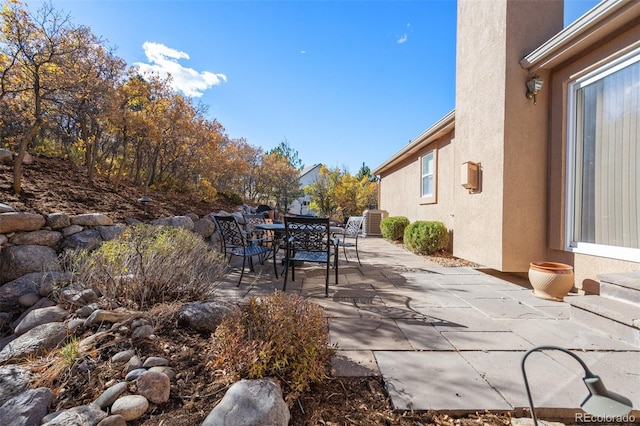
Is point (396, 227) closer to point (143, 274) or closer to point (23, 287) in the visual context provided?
point (143, 274)

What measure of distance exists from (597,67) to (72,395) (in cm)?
576

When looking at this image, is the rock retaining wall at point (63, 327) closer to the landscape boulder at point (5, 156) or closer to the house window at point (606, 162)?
the landscape boulder at point (5, 156)

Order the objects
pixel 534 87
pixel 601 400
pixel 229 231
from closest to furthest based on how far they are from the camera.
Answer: pixel 601 400, pixel 534 87, pixel 229 231

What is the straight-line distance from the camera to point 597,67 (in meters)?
3.38

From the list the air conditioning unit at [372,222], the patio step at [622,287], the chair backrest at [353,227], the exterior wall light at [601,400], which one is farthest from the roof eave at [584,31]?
the air conditioning unit at [372,222]

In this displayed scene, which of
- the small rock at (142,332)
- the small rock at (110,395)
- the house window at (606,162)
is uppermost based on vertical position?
the house window at (606,162)

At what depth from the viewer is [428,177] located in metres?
7.65

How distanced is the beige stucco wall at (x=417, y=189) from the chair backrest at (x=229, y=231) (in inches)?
172

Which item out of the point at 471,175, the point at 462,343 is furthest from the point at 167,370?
the point at 471,175

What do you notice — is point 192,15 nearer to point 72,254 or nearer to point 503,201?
point 72,254

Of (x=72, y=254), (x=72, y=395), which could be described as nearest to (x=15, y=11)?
(x=72, y=254)

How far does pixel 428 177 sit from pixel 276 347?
7142 millimetres

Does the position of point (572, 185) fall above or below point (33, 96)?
below

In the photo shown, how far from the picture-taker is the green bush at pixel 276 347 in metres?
1.47
